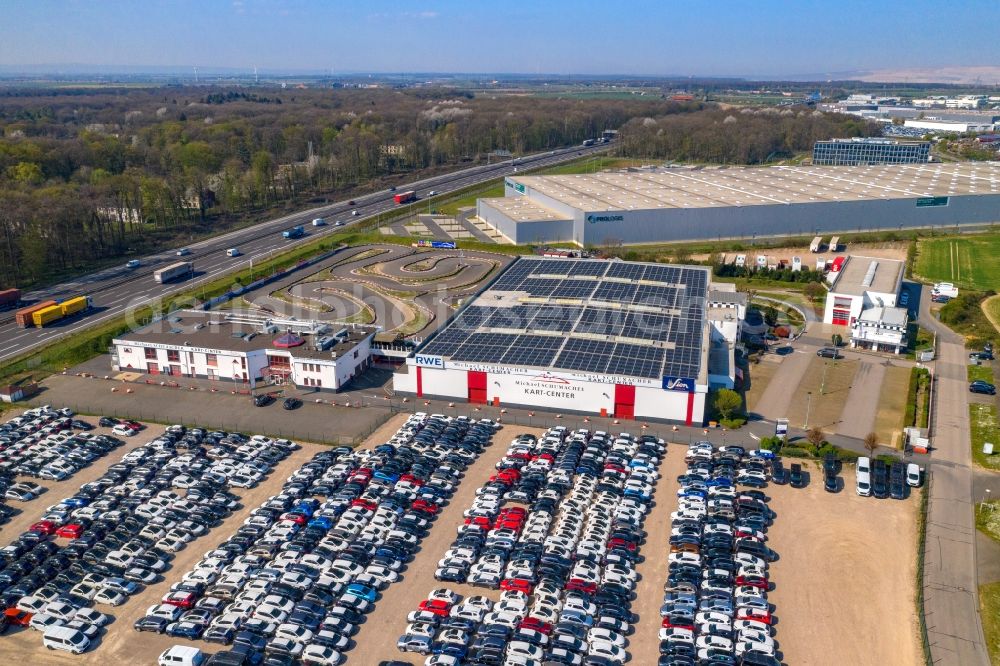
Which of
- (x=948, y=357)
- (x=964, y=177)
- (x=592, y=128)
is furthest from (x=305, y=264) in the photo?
(x=592, y=128)

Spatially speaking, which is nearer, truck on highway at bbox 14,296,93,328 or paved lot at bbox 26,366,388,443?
paved lot at bbox 26,366,388,443

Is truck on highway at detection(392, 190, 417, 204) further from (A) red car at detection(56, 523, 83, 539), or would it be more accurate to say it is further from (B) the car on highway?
(A) red car at detection(56, 523, 83, 539)

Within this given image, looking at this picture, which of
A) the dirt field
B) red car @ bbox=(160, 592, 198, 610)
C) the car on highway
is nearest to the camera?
the dirt field

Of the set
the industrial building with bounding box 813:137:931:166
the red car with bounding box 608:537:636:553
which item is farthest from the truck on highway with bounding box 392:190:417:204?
the industrial building with bounding box 813:137:931:166

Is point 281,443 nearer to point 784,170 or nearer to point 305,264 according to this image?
point 305,264

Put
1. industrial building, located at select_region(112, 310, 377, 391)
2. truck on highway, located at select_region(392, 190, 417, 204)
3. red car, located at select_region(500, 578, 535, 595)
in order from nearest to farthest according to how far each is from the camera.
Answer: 1. red car, located at select_region(500, 578, 535, 595)
2. industrial building, located at select_region(112, 310, 377, 391)
3. truck on highway, located at select_region(392, 190, 417, 204)

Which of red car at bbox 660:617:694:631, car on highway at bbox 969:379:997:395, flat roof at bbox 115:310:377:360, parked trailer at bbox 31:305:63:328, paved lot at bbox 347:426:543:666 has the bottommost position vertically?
paved lot at bbox 347:426:543:666

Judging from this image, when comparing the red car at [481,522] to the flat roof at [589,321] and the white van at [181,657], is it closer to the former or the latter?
the white van at [181,657]

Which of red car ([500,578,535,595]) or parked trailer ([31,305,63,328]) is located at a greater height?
parked trailer ([31,305,63,328])

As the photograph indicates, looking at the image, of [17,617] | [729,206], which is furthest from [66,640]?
[729,206]
